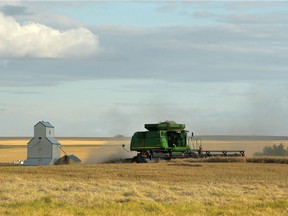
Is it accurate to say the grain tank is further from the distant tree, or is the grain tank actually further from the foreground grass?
the distant tree

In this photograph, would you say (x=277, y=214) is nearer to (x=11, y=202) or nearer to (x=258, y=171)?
(x=11, y=202)

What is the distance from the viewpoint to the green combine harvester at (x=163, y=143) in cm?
5734

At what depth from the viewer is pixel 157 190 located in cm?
3303

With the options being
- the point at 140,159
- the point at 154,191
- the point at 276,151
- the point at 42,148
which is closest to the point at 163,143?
the point at 140,159

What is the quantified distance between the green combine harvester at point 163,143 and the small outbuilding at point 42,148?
18.3m

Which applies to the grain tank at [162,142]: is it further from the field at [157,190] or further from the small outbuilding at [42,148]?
the small outbuilding at [42,148]

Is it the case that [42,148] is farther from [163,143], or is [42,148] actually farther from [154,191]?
[154,191]

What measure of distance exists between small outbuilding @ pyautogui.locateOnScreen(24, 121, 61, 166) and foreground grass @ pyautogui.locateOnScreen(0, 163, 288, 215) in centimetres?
2227

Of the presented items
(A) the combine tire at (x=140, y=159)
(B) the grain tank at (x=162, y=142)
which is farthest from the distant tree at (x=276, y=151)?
(A) the combine tire at (x=140, y=159)

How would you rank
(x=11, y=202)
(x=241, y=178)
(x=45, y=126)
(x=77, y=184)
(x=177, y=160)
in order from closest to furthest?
1. (x=11, y=202)
2. (x=77, y=184)
3. (x=241, y=178)
4. (x=177, y=160)
5. (x=45, y=126)

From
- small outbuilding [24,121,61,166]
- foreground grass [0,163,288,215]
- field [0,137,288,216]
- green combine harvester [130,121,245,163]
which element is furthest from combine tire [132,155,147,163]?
small outbuilding [24,121,61,166]

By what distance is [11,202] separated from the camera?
89.2ft

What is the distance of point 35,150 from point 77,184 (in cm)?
3950

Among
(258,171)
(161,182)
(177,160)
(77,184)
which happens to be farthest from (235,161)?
(77,184)
